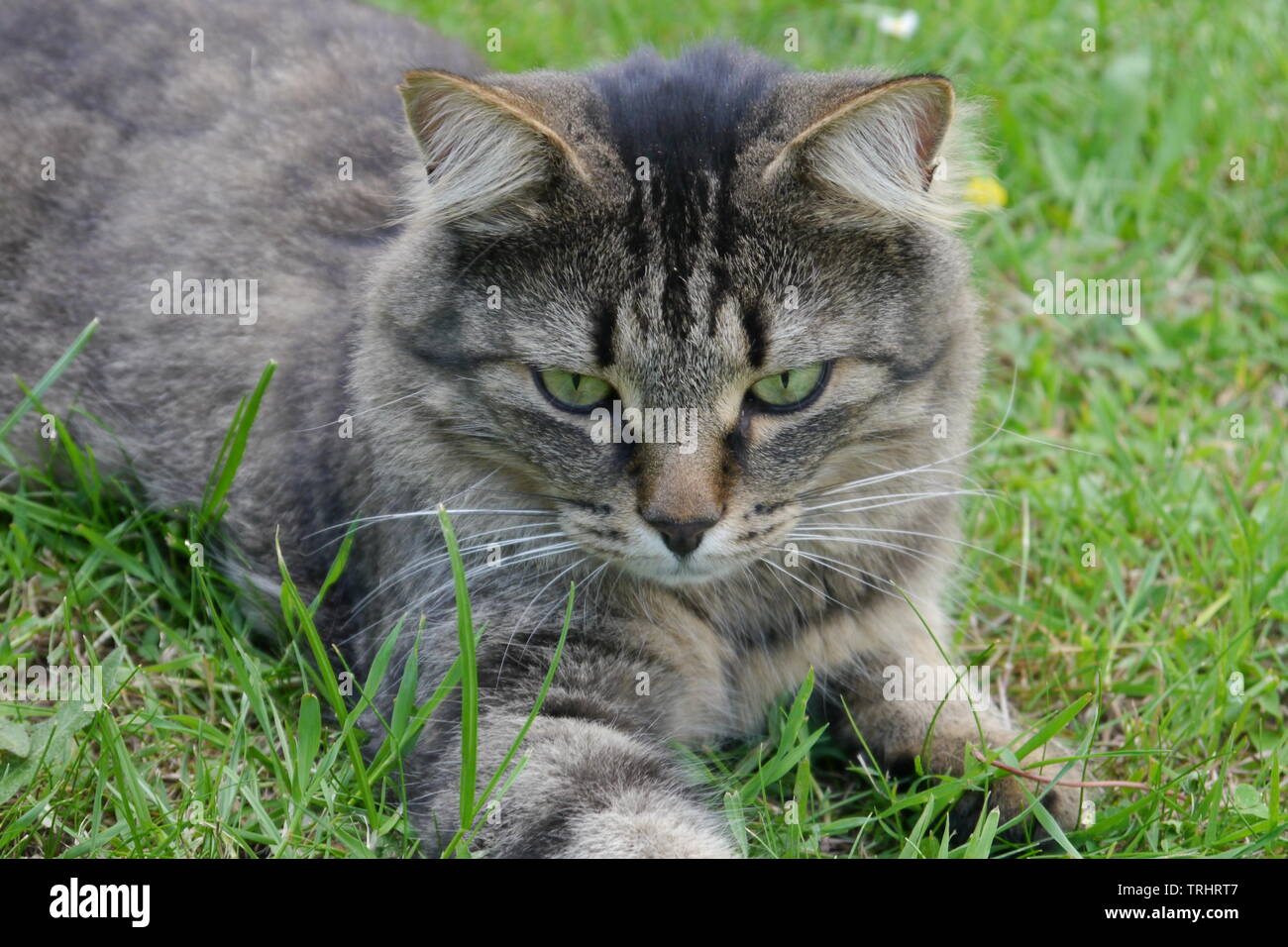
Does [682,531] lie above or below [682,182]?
below

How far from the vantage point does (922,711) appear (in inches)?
118

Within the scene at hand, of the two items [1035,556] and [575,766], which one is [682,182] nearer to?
[575,766]

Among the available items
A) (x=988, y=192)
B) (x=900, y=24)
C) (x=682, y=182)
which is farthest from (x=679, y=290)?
(x=900, y=24)

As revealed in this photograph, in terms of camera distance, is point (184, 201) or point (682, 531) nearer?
point (682, 531)

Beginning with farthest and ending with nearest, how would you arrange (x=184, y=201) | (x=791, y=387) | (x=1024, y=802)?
(x=184, y=201), (x=1024, y=802), (x=791, y=387)

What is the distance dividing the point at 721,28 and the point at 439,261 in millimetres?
2813

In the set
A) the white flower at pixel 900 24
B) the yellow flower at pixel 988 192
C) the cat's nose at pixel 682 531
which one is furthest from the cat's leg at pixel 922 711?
the white flower at pixel 900 24

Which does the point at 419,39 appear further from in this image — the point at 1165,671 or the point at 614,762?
the point at 1165,671

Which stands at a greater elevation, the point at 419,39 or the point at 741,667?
the point at 419,39

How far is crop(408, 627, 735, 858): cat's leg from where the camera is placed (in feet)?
7.81

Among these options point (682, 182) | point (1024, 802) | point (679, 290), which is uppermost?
point (682, 182)

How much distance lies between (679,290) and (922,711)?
111cm
